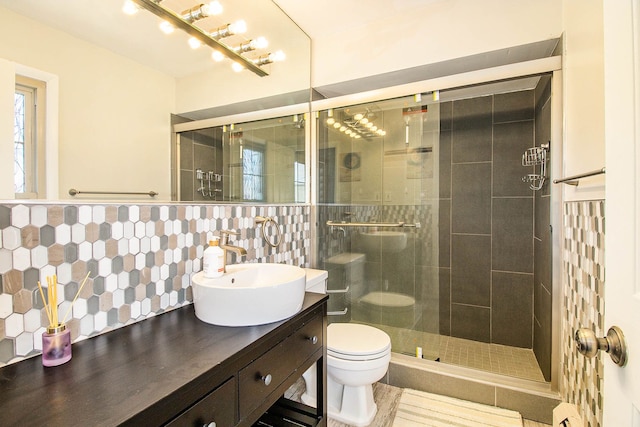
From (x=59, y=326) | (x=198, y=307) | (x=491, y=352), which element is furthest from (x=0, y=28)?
(x=491, y=352)

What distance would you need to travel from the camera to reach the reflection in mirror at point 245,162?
1400 millimetres

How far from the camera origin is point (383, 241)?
96.1 inches

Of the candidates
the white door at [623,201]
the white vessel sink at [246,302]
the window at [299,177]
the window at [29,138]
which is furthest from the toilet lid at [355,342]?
the window at [29,138]

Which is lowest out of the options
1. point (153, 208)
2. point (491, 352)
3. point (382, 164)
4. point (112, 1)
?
point (491, 352)

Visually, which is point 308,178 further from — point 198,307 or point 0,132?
point 0,132

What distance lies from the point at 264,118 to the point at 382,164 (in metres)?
0.96

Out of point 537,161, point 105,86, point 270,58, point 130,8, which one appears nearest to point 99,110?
point 105,86

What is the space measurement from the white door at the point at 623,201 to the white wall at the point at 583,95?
2.46 feet

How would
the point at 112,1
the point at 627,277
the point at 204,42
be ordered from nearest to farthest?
1. the point at 627,277
2. the point at 112,1
3. the point at 204,42

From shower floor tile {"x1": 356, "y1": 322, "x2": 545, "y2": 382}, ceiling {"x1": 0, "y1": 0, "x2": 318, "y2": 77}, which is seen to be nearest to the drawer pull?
ceiling {"x1": 0, "y1": 0, "x2": 318, "y2": 77}

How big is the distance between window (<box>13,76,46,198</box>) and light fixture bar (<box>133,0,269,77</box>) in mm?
566

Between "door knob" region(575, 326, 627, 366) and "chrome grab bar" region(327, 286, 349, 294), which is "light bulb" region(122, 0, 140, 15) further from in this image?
"chrome grab bar" region(327, 286, 349, 294)

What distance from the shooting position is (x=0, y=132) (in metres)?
0.80

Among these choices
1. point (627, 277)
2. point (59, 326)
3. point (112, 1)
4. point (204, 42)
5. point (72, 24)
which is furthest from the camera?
point (204, 42)
